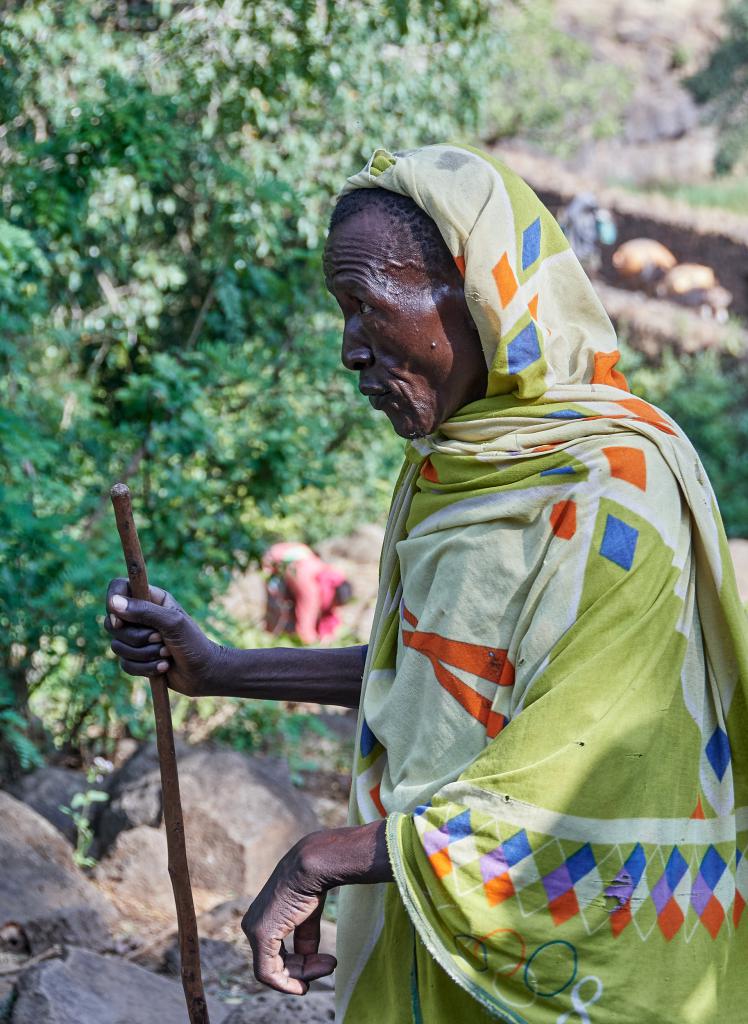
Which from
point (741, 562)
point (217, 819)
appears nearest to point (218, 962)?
point (217, 819)

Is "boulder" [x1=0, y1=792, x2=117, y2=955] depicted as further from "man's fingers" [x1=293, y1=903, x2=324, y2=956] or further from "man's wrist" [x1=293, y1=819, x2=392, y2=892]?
"man's wrist" [x1=293, y1=819, x2=392, y2=892]

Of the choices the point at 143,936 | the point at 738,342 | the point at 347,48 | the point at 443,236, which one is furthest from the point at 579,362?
the point at 738,342

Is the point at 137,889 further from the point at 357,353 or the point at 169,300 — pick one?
the point at 169,300

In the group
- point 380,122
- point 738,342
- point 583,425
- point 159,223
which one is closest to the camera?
point 583,425

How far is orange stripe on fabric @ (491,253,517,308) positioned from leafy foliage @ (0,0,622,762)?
2621mm

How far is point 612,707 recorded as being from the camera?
1.56 m

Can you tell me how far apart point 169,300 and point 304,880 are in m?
5.24

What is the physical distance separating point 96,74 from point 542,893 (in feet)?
17.9

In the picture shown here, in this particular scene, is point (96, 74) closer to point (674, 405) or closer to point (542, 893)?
point (542, 893)

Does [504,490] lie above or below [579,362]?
below

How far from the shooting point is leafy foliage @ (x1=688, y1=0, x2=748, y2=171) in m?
27.0

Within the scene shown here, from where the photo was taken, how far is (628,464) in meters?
1.65

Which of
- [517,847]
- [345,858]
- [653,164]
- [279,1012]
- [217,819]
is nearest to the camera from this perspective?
[517,847]

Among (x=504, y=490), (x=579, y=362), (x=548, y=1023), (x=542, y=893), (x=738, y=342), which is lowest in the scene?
(x=738, y=342)
